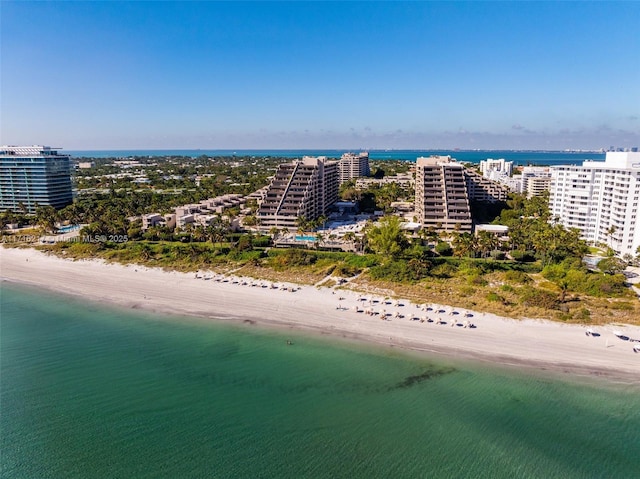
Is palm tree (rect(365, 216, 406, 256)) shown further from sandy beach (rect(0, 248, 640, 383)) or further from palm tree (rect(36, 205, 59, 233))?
palm tree (rect(36, 205, 59, 233))

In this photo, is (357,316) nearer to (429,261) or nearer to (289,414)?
(289,414)

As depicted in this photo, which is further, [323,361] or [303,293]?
[303,293]

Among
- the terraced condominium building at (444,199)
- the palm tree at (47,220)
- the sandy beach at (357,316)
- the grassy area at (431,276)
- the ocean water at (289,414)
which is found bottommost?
the ocean water at (289,414)

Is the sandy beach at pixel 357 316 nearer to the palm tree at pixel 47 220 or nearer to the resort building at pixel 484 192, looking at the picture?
the palm tree at pixel 47 220

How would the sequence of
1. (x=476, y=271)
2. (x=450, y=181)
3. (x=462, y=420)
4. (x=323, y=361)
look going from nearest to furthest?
1. (x=462, y=420)
2. (x=323, y=361)
3. (x=476, y=271)
4. (x=450, y=181)

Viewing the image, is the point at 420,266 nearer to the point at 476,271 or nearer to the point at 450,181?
the point at 476,271

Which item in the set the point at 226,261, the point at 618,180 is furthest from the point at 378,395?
the point at 618,180

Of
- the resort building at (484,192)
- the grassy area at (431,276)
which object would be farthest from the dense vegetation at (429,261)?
the resort building at (484,192)

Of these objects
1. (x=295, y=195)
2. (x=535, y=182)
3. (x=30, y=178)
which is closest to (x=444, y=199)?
(x=295, y=195)
